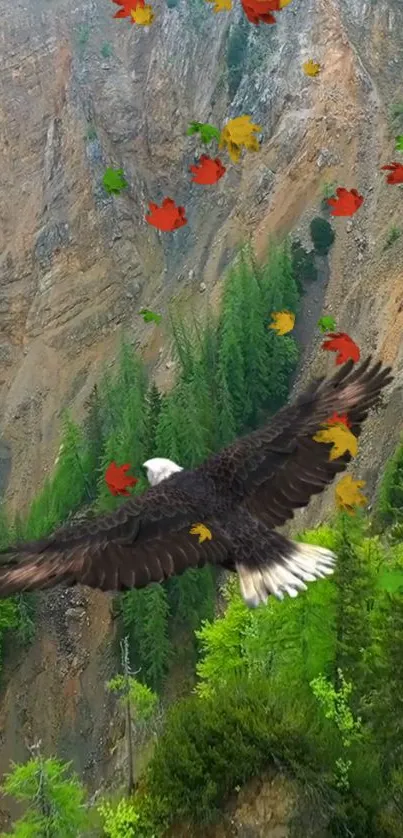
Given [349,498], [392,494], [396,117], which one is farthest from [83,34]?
[349,498]

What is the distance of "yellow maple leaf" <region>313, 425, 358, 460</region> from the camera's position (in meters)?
8.26

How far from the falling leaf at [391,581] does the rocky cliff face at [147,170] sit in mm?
18726

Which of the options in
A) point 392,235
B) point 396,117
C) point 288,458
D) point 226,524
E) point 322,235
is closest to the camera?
point 226,524

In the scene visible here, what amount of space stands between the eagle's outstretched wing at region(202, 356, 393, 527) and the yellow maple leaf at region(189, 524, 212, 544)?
88 cm

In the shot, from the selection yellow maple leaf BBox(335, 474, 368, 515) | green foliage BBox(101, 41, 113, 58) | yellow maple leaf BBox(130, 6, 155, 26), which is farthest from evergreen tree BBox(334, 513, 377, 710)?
green foliage BBox(101, 41, 113, 58)

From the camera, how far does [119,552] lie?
668 centimetres

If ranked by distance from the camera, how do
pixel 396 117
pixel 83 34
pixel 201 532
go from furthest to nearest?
1. pixel 83 34
2. pixel 396 117
3. pixel 201 532

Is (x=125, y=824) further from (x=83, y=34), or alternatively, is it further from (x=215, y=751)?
(x=83, y=34)

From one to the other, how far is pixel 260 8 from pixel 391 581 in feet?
31.8

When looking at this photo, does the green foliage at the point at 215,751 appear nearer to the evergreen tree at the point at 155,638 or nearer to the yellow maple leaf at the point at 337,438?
the yellow maple leaf at the point at 337,438

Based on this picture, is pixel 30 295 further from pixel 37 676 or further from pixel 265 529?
pixel 265 529

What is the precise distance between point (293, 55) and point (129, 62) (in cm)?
1546

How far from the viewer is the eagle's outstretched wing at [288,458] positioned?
7957mm

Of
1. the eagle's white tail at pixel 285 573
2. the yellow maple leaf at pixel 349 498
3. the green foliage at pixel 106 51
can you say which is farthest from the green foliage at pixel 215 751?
the green foliage at pixel 106 51
